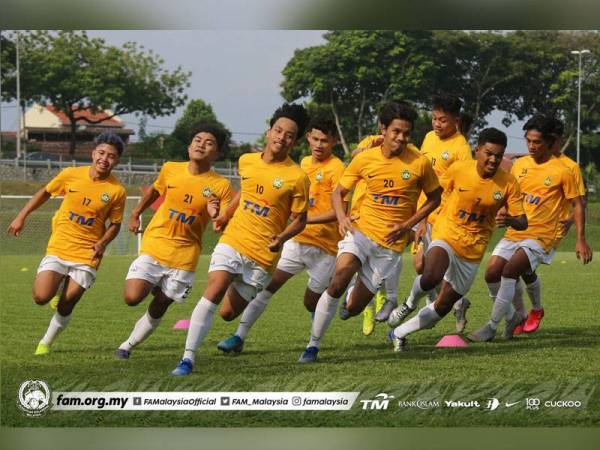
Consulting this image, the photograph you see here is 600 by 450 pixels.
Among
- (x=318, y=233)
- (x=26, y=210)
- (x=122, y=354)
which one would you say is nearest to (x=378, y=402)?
(x=122, y=354)

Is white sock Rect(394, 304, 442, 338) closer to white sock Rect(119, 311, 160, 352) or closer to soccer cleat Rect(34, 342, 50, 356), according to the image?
white sock Rect(119, 311, 160, 352)

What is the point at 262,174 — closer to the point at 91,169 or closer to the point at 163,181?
the point at 163,181

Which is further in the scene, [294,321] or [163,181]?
[294,321]

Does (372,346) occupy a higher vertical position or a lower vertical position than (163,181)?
lower

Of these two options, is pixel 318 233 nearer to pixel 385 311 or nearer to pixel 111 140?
pixel 385 311

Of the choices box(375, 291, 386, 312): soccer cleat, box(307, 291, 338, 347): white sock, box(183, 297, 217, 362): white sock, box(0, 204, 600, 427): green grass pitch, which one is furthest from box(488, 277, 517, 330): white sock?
box(183, 297, 217, 362): white sock

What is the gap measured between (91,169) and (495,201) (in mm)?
3418

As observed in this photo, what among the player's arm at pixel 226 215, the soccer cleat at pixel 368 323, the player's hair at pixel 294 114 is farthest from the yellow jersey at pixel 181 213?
the soccer cleat at pixel 368 323

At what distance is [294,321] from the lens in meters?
13.1
